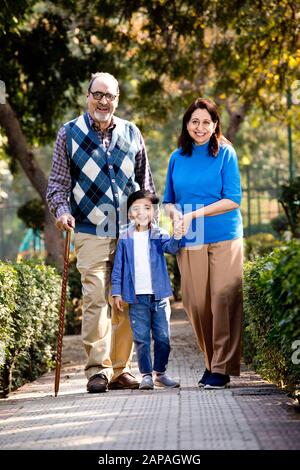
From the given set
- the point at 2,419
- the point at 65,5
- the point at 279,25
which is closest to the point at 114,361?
the point at 2,419

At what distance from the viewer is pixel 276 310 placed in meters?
6.07

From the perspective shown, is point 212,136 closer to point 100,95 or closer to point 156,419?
point 100,95

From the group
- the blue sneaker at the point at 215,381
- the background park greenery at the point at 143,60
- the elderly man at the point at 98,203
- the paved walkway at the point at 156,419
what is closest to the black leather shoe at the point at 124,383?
the elderly man at the point at 98,203

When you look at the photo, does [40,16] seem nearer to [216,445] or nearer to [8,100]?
[8,100]

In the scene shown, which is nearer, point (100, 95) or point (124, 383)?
point (100, 95)

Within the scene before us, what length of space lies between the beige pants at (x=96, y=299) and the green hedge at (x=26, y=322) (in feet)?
2.06

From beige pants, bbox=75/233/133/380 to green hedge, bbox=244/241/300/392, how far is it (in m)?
1.06

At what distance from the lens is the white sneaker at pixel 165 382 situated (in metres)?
8.07

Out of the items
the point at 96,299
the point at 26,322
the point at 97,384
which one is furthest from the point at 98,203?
the point at 26,322

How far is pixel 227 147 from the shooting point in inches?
315

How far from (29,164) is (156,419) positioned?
12436 mm

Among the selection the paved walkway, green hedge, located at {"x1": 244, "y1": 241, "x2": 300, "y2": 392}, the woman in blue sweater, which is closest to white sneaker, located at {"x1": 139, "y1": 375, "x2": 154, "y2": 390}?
the paved walkway

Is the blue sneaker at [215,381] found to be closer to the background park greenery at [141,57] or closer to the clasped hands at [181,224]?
the clasped hands at [181,224]

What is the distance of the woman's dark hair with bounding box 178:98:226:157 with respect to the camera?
26.1 feet
